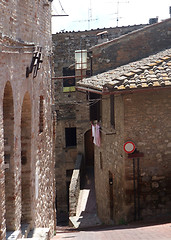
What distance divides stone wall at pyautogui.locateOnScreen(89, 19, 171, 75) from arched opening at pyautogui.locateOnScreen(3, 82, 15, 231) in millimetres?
7505

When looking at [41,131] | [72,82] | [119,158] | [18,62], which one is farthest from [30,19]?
[72,82]

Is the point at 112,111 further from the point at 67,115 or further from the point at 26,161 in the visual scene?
the point at 67,115

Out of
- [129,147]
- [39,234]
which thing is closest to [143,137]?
[129,147]

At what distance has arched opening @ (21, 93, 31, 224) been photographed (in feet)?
25.3

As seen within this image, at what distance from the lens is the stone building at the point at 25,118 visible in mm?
5928

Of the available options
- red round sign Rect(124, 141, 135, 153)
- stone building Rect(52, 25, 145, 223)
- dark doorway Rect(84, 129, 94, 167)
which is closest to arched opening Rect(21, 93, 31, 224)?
red round sign Rect(124, 141, 135, 153)

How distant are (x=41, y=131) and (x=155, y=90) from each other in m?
3.16

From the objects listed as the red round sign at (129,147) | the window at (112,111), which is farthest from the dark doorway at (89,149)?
the red round sign at (129,147)

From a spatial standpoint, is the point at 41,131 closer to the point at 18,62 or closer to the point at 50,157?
the point at 50,157

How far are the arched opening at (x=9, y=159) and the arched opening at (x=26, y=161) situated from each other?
1217mm

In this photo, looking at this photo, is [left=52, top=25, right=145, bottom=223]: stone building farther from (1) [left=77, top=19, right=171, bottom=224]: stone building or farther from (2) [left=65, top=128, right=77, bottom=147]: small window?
(1) [left=77, top=19, right=171, bottom=224]: stone building

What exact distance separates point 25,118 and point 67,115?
14027 millimetres

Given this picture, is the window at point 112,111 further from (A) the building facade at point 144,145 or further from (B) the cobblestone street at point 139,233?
(B) the cobblestone street at point 139,233

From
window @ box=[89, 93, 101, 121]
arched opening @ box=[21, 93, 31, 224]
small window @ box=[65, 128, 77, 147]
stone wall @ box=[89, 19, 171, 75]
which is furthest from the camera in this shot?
small window @ box=[65, 128, 77, 147]
